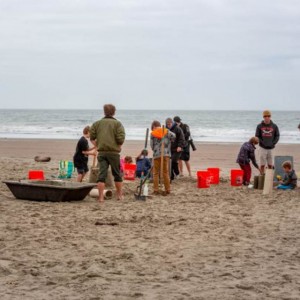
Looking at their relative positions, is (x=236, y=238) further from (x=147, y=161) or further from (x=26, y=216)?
(x=147, y=161)

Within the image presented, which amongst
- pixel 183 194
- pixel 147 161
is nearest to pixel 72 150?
pixel 147 161

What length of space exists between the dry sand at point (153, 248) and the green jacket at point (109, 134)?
97 cm

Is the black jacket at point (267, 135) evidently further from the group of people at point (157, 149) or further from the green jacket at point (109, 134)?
the green jacket at point (109, 134)

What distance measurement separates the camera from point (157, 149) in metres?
13.3

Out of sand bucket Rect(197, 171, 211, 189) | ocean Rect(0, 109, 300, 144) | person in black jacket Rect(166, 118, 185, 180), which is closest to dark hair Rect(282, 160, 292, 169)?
sand bucket Rect(197, 171, 211, 189)

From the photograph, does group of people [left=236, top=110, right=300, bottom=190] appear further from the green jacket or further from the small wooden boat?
the small wooden boat

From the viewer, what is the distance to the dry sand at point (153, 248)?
626 cm

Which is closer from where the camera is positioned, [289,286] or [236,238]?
[289,286]

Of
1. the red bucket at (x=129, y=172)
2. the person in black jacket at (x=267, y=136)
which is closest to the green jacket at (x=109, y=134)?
the red bucket at (x=129, y=172)

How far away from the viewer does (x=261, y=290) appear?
Answer: 6199 millimetres

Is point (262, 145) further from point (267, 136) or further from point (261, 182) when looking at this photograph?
point (261, 182)

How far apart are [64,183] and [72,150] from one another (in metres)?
15.4

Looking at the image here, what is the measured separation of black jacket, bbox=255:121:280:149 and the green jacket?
173 inches

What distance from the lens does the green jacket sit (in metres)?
11.6
